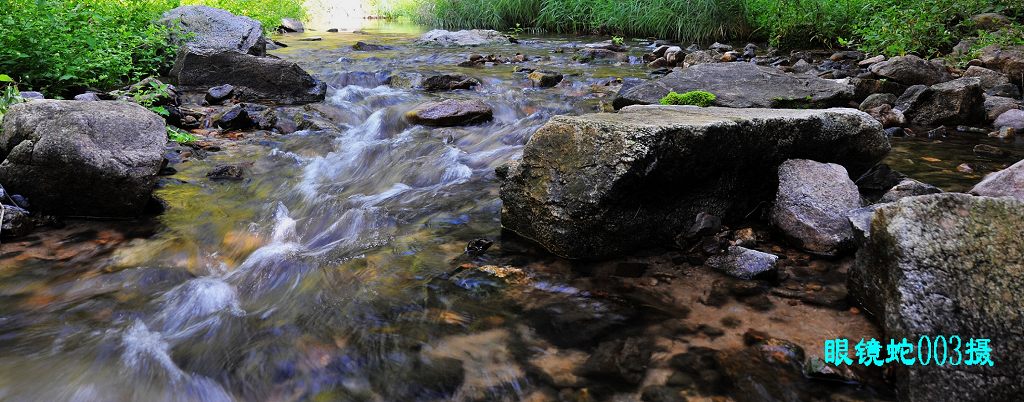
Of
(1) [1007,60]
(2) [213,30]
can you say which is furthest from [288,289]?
(1) [1007,60]

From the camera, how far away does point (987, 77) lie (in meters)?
7.57

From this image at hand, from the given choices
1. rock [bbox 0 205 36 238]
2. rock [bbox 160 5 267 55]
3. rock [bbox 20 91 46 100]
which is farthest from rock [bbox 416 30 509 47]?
rock [bbox 0 205 36 238]

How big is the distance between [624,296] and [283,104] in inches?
250

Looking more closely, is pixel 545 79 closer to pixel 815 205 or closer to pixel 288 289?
pixel 815 205

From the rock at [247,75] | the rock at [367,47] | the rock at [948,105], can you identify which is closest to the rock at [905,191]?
the rock at [948,105]

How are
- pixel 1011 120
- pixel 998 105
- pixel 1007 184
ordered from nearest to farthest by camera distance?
pixel 1007 184 → pixel 1011 120 → pixel 998 105

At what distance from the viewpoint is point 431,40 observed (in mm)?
16078

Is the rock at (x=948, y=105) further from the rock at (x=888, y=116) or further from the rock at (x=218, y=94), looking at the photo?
the rock at (x=218, y=94)

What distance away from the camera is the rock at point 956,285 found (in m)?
2.05

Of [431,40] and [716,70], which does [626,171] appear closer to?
[716,70]

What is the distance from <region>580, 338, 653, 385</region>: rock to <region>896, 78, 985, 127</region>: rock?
18.7ft

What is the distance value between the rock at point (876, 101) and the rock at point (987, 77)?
49.6 inches

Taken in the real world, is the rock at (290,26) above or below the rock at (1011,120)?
below

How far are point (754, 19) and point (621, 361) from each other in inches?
513
